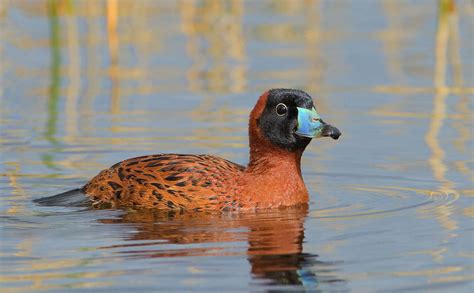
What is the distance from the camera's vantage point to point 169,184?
1105cm

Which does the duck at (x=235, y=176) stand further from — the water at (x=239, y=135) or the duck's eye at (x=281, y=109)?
the water at (x=239, y=135)

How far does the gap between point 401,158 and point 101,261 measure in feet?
16.6

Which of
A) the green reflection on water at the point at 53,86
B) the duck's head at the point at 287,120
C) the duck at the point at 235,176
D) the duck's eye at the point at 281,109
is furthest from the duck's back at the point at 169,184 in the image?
the green reflection on water at the point at 53,86

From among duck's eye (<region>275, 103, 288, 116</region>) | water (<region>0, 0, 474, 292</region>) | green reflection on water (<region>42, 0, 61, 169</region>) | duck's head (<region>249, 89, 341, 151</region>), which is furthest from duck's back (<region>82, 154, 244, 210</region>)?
green reflection on water (<region>42, 0, 61, 169</region>)

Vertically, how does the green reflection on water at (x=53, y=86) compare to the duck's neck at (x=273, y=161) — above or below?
above

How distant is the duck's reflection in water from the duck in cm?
16

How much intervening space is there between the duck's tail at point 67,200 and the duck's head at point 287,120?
1654 mm

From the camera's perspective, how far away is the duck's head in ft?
35.7


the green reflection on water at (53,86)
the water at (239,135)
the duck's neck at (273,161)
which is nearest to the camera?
the water at (239,135)

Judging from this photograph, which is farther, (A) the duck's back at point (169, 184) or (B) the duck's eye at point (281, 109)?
(B) the duck's eye at point (281, 109)

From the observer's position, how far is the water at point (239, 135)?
872cm

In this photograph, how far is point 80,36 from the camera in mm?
22312

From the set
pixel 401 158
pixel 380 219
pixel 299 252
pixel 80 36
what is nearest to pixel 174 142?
pixel 401 158

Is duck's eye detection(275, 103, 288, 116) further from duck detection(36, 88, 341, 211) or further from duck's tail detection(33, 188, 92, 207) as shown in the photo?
duck's tail detection(33, 188, 92, 207)
